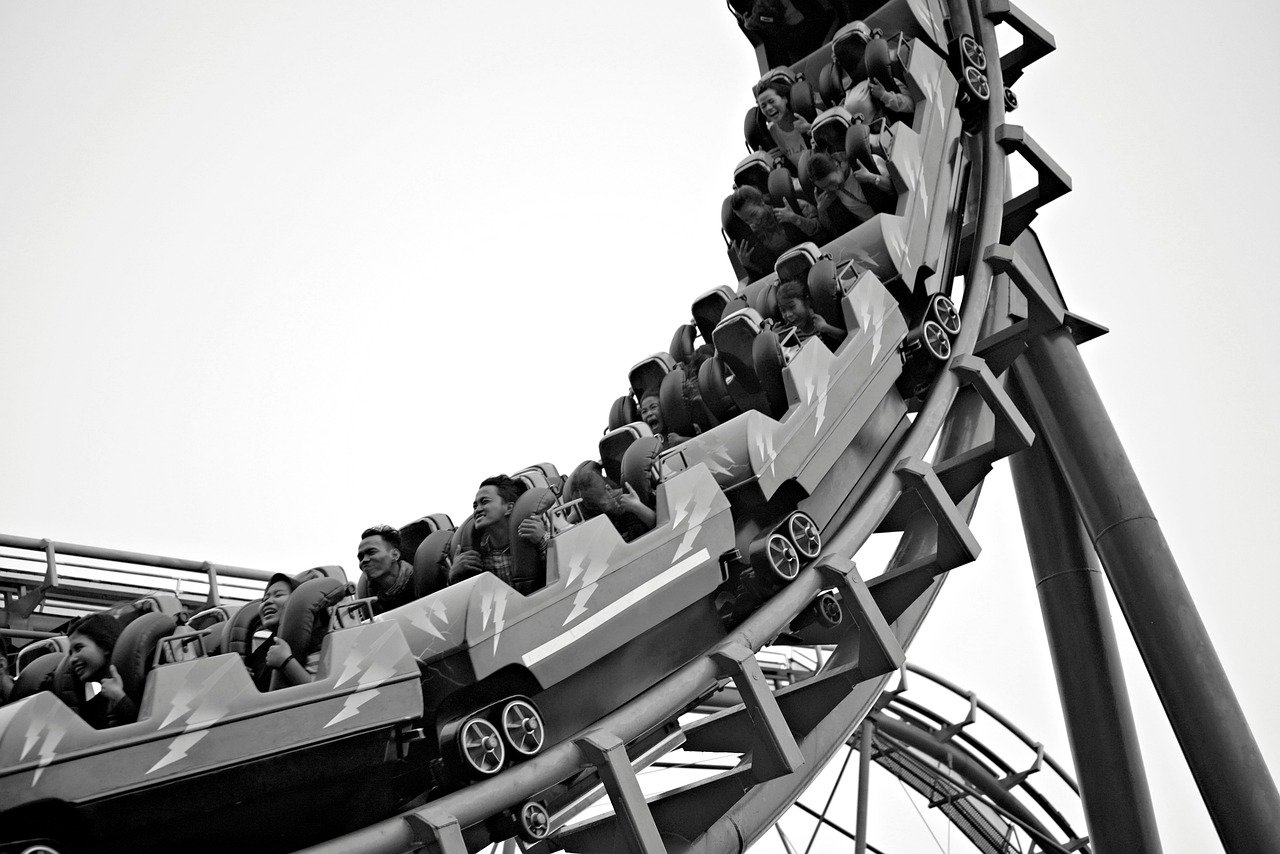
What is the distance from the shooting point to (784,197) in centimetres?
702

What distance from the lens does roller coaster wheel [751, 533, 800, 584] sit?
4652 mm

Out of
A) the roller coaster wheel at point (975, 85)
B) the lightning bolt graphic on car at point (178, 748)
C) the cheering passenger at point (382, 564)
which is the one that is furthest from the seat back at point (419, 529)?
the roller coaster wheel at point (975, 85)

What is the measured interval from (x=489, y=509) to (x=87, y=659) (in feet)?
4.87

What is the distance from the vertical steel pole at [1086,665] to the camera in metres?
6.32

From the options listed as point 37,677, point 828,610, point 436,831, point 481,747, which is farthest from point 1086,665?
point 37,677

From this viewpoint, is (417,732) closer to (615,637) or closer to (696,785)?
(615,637)

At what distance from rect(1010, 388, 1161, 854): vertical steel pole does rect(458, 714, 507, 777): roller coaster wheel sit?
3.83 metres

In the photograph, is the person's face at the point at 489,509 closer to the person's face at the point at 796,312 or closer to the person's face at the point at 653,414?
the person's face at the point at 653,414

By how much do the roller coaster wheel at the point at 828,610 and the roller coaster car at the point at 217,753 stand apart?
1.79 m

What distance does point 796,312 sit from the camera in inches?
222

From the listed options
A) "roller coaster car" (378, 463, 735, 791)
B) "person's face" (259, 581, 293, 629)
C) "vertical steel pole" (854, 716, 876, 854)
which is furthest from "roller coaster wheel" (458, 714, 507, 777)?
"vertical steel pole" (854, 716, 876, 854)

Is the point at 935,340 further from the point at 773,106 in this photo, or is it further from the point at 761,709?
the point at 773,106

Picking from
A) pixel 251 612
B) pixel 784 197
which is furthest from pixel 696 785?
pixel 784 197

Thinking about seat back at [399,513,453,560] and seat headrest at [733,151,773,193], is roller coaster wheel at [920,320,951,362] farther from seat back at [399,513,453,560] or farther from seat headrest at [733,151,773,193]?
seat back at [399,513,453,560]
